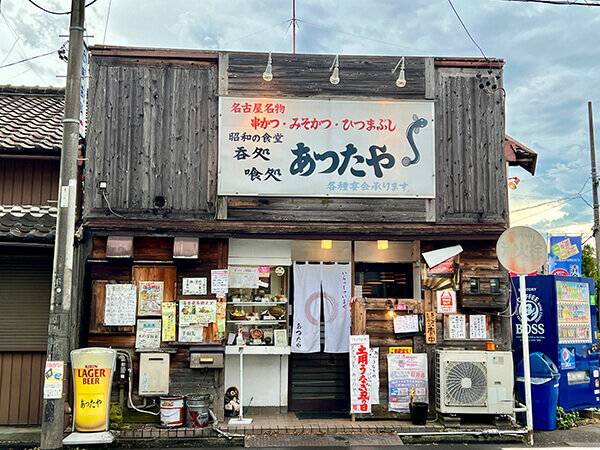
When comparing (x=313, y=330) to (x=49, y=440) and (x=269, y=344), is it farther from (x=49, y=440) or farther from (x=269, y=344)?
(x=49, y=440)

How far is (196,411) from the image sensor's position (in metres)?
8.91

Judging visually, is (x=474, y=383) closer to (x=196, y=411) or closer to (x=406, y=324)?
(x=406, y=324)

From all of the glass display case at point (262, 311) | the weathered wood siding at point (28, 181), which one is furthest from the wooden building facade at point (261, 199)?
the weathered wood siding at point (28, 181)

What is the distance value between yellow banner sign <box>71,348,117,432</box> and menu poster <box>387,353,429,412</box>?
4.82 metres

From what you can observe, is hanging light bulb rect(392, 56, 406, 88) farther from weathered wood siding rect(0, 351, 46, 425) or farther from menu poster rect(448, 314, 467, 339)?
weathered wood siding rect(0, 351, 46, 425)

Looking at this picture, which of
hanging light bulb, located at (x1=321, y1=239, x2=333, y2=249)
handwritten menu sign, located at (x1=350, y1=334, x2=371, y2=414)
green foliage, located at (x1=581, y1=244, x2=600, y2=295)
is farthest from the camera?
green foliage, located at (x1=581, y1=244, x2=600, y2=295)

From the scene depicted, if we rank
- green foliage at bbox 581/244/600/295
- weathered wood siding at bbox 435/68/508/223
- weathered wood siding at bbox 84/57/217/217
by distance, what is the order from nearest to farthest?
weathered wood siding at bbox 84/57/217/217 < weathered wood siding at bbox 435/68/508/223 < green foliage at bbox 581/244/600/295

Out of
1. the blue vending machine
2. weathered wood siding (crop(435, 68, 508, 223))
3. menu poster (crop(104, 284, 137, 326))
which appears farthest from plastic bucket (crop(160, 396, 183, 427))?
the blue vending machine

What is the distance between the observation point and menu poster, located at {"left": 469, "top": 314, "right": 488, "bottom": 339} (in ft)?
32.4

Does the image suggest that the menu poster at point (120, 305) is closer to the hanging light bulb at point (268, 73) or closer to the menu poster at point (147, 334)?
the menu poster at point (147, 334)

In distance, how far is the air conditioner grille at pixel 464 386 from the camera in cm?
924

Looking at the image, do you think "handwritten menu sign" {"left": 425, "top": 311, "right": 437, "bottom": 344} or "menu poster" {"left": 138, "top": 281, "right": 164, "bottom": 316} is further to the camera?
"handwritten menu sign" {"left": 425, "top": 311, "right": 437, "bottom": 344}

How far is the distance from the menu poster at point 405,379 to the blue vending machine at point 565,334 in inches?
79.7

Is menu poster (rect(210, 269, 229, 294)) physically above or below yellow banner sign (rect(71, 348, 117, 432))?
above
